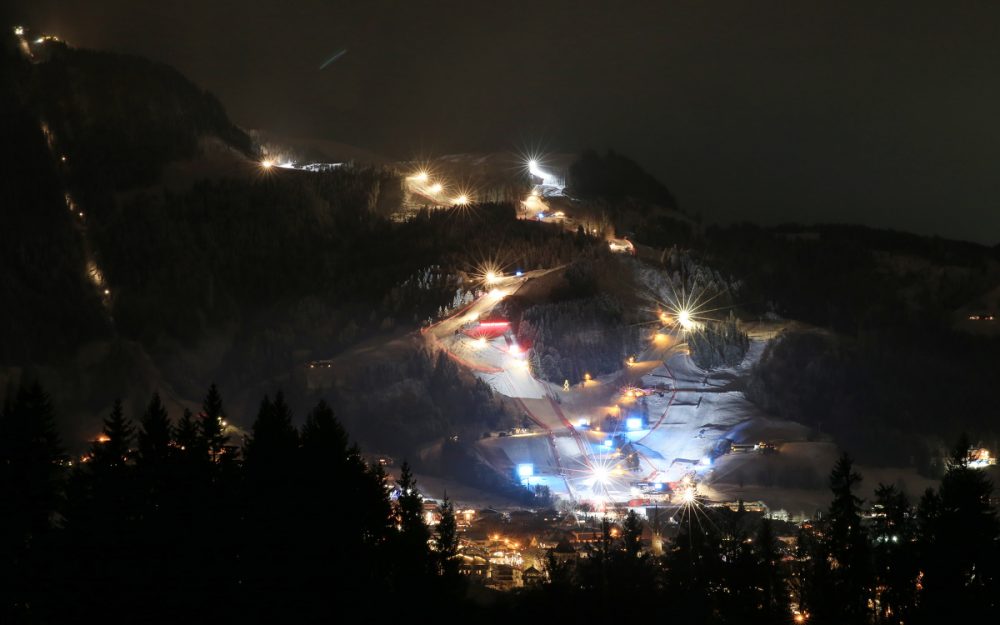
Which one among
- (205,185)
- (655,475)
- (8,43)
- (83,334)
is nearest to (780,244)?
(655,475)

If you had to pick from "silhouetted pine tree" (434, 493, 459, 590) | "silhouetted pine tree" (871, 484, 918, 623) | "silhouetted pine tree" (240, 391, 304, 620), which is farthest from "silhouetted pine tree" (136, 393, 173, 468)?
"silhouetted pine tree" (871, 484, 918, 623)

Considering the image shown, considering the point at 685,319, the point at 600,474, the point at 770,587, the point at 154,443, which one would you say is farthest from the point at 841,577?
the point at 685,319

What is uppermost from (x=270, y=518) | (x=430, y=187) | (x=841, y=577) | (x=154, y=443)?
(x=430, y=187)

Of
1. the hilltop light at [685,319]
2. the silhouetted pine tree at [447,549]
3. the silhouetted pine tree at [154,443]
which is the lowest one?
the silhouetted pine tree at [447,549]

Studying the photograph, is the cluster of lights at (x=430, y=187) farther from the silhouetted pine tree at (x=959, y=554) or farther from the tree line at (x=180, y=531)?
the silhouetted pine tree at (x=959, y=554)

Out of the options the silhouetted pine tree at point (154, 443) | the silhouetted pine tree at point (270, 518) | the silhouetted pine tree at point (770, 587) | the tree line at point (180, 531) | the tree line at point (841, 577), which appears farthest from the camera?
the silhouetted pine tree at point (770, 587)

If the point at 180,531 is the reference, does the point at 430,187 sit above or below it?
above

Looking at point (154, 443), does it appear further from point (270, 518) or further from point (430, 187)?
point (430, 187)

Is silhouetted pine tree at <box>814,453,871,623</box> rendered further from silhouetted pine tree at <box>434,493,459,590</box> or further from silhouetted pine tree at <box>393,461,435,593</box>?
silhouetted pine tree at <box>393,461,435,593</box>

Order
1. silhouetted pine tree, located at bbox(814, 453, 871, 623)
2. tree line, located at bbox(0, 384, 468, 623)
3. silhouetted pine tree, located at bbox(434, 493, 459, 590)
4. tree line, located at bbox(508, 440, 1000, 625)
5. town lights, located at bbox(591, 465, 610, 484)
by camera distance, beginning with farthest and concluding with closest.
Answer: town lights, located at bbox(591, 465, 610, 484) → silhouetted pine tree, located at bbox(434, 493, 459, 590) → silhouetted pine tree, located at bbox(814, 453, 871, 623) → tree line, located at bbox(508, 440, 1000, 625) → tree line, located at bbox(0, 384, 468, 623)

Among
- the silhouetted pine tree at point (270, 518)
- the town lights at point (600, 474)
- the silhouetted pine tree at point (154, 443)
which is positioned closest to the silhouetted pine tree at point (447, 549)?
the silhouetted pine tree at point (270, 518)

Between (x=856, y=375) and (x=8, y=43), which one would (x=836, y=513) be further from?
(x=8, y=43)
